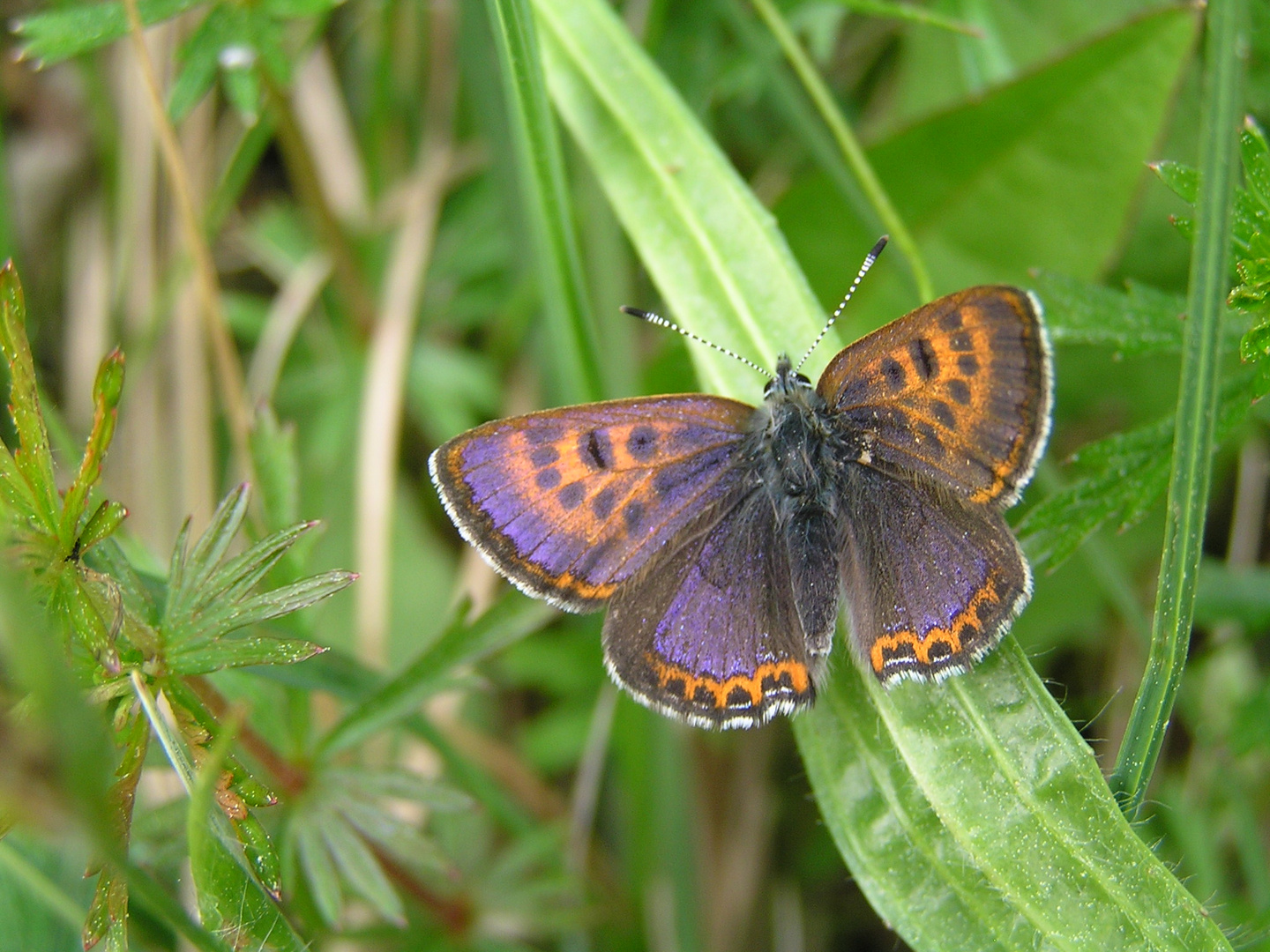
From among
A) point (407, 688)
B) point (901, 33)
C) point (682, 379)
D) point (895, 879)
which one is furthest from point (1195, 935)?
point (901, 33)

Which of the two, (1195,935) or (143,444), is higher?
(143,444)

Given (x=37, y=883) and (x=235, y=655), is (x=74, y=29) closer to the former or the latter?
(x=235, y=655)

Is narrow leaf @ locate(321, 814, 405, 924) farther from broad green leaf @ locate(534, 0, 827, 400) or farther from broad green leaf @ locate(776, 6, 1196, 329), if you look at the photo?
broad green leaf @ locate(776, 6, 1196, 329)

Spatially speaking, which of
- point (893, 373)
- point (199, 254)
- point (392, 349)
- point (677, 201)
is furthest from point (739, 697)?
point (392, 349)

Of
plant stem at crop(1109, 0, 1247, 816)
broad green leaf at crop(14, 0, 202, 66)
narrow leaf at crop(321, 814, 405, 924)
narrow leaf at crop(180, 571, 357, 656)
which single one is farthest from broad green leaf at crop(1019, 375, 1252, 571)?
broad green leaf at crop(14, 0, 202, 66)

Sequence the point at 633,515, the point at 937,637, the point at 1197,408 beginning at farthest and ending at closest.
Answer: the point at 633,515
the point at 937,637
the point at 1197,408

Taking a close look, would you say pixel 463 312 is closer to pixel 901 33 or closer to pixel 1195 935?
pixel 901 33
